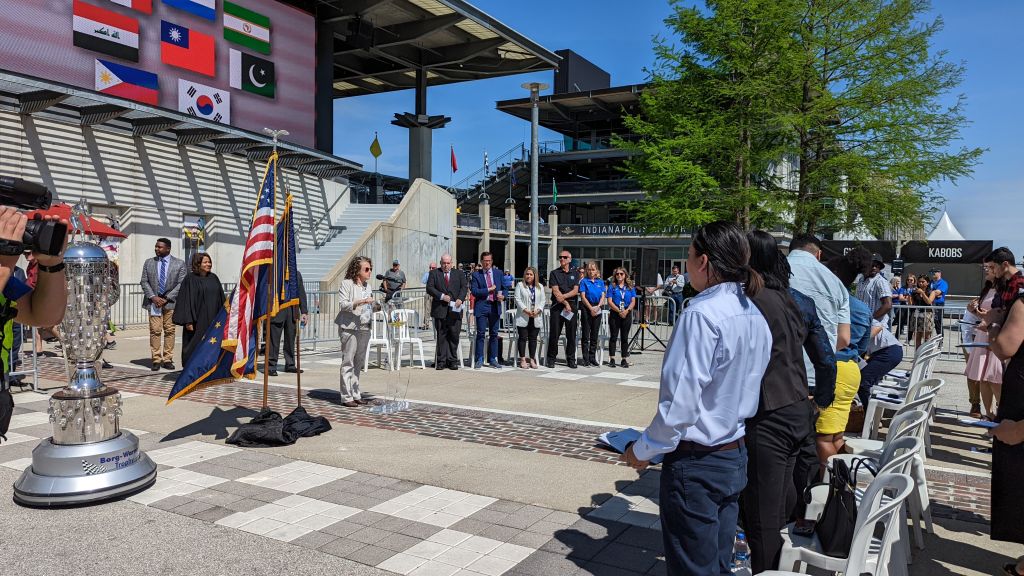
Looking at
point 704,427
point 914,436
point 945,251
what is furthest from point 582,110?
point 704,427

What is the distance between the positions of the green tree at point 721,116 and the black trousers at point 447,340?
32.4 feet

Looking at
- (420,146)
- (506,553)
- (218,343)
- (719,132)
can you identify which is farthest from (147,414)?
(420,146)

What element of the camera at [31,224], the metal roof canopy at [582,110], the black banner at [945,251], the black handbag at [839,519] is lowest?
the black handbag at [839,519]

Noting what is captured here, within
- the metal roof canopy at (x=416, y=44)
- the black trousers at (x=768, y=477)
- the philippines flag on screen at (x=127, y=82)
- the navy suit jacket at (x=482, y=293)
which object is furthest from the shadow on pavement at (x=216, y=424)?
the metal roof canopy at (x=416, y=44)

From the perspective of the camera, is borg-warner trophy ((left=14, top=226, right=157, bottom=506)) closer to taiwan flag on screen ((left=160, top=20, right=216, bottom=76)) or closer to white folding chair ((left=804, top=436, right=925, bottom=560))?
white folding chair ((left=804, top=436, right=925, bottom=560))

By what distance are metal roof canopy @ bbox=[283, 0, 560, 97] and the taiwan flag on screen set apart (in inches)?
203

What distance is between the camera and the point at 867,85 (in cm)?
1786

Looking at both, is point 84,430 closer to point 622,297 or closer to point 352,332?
point 352,332

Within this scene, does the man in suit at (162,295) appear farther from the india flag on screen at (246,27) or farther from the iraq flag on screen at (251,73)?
the india flag on screen at (246,27)

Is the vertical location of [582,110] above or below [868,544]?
above

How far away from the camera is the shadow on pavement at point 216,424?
6878mm

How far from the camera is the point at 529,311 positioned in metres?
12.1

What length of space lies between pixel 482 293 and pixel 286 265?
196 inches

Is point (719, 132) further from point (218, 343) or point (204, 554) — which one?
point (204, 554)
